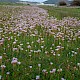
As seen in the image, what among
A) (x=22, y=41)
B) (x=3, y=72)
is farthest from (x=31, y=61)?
(x=22, y=41)

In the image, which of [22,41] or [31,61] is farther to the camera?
[22,41]

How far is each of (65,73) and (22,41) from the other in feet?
10.5

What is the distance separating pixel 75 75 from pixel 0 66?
1773 mm

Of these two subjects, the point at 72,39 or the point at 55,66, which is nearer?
the point at 55,66

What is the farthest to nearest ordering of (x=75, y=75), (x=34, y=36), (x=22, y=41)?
(x=34, y=36)
(x=22, y=41)
(x=75, y=75)

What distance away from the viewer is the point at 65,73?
5.90 m

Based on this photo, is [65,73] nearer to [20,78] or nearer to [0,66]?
[20,78]

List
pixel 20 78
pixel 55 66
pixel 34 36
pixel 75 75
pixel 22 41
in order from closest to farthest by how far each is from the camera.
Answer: pixel 20 78 < pixel 75 75 < pixel 55 66 < pixel 22 41 < pixel 34 36

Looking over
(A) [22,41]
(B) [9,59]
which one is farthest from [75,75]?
(A) [22,41]

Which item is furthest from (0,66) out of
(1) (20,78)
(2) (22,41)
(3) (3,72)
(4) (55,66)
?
(2) (22,41)

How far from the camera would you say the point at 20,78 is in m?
5.55

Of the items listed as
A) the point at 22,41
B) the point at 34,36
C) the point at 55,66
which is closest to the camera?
the point at 55,66

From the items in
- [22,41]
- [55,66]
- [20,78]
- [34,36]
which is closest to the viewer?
[20,78]

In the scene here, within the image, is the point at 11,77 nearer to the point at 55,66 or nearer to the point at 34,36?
the point at 55,66
